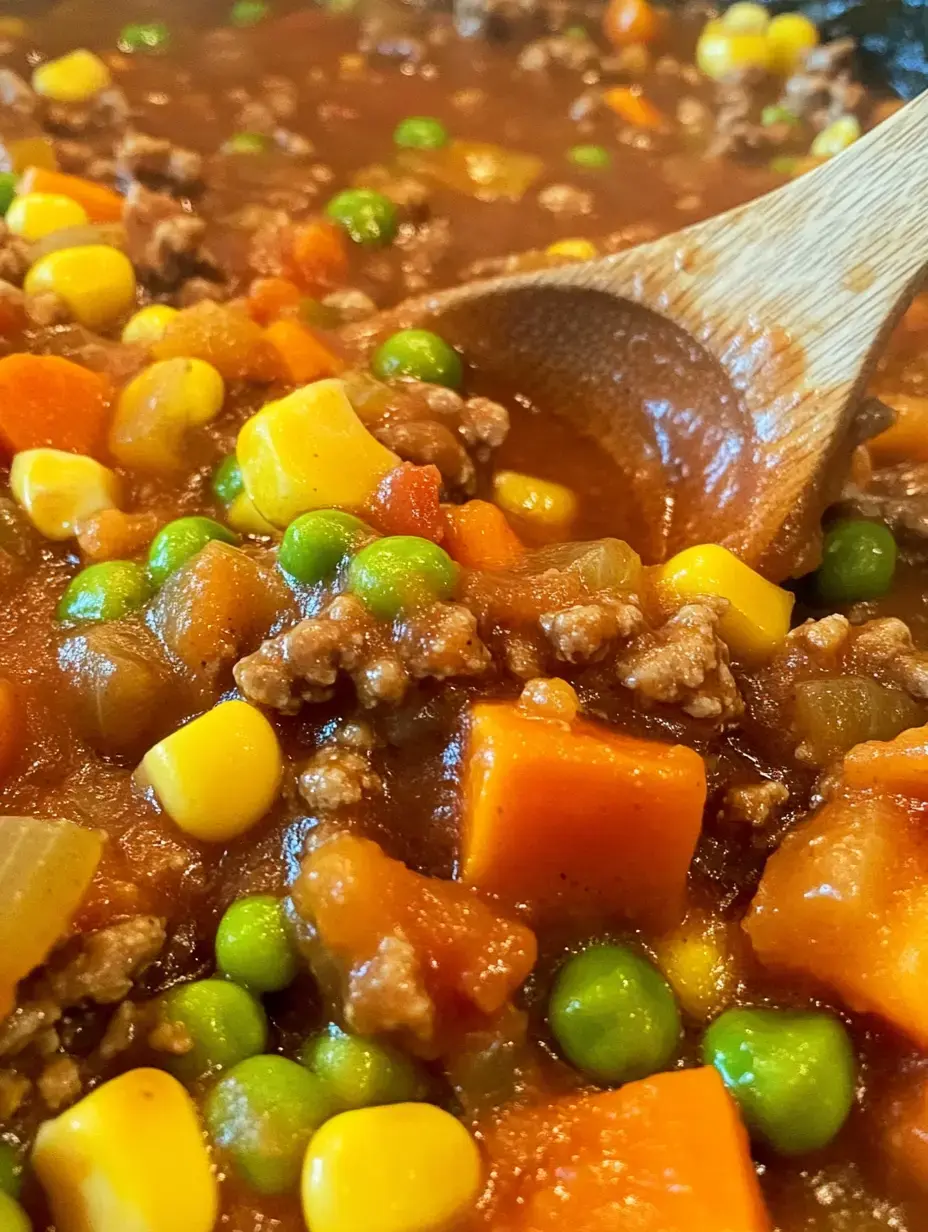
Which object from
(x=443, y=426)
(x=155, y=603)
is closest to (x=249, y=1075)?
(x=155, y=603)

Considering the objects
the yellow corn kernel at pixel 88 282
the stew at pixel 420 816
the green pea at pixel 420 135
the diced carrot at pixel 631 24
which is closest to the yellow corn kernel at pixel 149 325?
the stew at pixel 420 816

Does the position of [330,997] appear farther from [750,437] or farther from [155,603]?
[750,437]

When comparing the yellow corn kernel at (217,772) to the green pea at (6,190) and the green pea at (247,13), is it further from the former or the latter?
the green pea at (247,13)

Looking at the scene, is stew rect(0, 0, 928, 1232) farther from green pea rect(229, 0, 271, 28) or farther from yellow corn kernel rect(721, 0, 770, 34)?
yellow corn kernel rect(721, 0, 770, 34)

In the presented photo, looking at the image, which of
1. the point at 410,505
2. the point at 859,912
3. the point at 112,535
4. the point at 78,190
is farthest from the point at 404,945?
the point at 78,190

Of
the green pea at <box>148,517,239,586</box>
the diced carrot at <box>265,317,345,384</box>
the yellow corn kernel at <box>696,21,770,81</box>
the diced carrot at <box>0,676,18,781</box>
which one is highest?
the yellow corn kernel at <box>696,21,770,81</box>

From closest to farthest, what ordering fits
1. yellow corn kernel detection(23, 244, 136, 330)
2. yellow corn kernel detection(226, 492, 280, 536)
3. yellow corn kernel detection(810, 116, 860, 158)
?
yellow corn kernel detection(226, 492, 280, 536) → yellow corn kernel detection(23, 244, 136, 330) → yellow corn kernel detection(810, 116, 860, 158)

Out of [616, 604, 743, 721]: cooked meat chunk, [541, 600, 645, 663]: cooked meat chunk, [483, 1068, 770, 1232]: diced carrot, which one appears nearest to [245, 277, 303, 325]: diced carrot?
[541, 600, 645, 663]: cooked meat chunk
